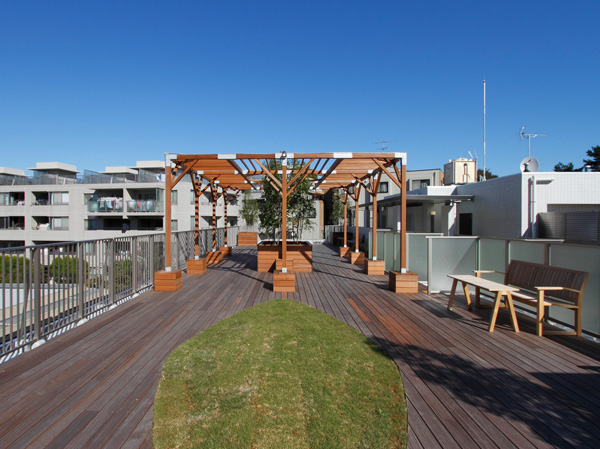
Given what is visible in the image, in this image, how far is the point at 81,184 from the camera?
2819 cm

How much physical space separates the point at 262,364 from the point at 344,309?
2.36 meters

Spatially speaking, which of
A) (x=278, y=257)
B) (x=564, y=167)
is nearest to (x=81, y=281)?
(x=278, y=257)

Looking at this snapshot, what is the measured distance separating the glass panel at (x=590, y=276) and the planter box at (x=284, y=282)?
14.3ft

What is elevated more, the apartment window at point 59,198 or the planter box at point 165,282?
the apartment window at point 59,198

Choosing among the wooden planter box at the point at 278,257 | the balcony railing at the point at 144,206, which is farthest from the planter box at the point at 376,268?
the balcony railing at the point at 144,206

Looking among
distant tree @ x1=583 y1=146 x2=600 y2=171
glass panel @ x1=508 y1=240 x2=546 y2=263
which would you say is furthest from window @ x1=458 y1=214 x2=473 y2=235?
distant tree @ x1=583 y1=146 x2=600 y2=171

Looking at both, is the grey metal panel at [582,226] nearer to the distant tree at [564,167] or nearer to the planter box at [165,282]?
the planter box at [165,282]

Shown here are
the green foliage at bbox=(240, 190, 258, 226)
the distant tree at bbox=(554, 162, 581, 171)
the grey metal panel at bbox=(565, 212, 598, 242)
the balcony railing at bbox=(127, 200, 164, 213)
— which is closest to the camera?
the grey metal panel at bbox=(565, 212, 598, 242)

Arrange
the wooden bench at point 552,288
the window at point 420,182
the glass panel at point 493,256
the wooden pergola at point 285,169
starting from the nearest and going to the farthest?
the wooden bench at point 552,288
the glass panel at point 493,256
the wooden pergola at point 285,169
the window at point 420,182

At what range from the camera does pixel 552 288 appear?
12.4 ft

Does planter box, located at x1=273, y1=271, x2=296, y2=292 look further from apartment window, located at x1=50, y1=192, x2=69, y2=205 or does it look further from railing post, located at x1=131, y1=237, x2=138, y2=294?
apartment window, located at x1=50, y1=192, x2=69, y2=205

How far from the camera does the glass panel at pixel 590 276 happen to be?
3.81 m

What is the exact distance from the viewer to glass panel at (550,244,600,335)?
381cm

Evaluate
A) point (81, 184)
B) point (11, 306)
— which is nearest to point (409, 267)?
point (11, 306)
